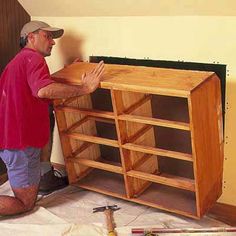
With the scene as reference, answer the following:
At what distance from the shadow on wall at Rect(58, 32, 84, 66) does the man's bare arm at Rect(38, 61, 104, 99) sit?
0.48m

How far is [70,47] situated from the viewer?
8.09ft

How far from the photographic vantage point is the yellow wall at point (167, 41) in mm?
1911

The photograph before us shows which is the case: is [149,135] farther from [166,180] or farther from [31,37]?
[31,37]

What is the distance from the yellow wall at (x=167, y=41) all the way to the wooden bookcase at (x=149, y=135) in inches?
3.1

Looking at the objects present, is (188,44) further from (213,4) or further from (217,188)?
(217,188)

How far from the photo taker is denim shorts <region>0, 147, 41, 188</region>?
2061 millimetres

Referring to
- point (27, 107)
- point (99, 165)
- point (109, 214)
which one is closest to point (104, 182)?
point (99, 165)

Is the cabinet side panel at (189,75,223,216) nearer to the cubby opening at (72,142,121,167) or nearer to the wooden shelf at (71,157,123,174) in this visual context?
the wooden shelf at (71,157,123,174)

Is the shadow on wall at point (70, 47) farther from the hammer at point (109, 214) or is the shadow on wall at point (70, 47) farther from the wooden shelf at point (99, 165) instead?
the hammer at point (109, 214)

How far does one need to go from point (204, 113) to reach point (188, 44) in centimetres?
40

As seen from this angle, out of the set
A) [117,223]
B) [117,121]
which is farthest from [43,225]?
[117,121]

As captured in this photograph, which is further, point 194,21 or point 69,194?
point 69,194

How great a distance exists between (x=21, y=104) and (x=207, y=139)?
925mm

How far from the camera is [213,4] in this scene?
5.98 ft
